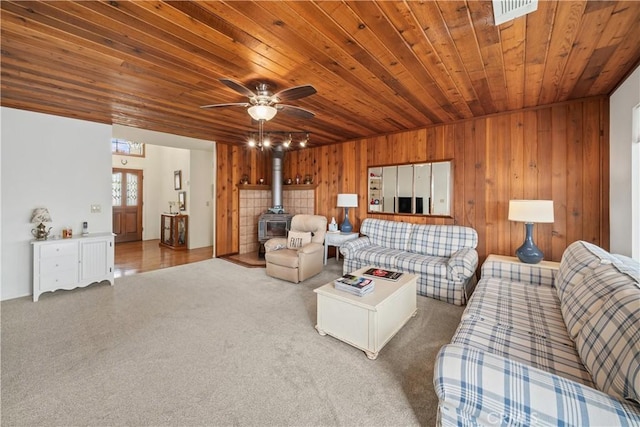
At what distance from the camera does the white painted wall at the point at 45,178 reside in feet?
10.3

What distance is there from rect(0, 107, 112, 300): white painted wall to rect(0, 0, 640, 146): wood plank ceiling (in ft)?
1.02

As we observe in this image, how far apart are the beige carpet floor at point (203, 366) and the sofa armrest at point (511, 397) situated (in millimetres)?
503

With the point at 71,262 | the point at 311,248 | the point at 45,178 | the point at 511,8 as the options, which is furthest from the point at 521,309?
the point at 45,178

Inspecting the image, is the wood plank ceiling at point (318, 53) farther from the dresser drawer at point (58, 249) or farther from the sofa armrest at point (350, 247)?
the sofa armrest at point (350, 247)

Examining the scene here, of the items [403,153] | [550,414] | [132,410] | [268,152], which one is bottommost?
[132,410]

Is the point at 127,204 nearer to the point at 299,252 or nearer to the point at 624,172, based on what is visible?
the point at 299,252

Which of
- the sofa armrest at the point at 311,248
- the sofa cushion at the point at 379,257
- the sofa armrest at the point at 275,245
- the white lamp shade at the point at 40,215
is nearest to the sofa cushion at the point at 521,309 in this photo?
the sofa cushion at the point at 379,257

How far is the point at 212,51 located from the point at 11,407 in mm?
2580

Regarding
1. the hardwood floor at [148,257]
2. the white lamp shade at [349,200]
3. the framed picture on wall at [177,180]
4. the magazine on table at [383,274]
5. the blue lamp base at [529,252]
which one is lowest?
the hardwood floor at [148,257]

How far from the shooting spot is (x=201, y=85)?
8.26 ft

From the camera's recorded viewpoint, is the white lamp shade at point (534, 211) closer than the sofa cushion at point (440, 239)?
Yes

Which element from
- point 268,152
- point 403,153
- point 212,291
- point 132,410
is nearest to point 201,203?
point 268,152

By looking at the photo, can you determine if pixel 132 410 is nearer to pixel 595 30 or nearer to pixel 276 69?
pixel 276 69

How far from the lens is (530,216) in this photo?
277 centimetres
